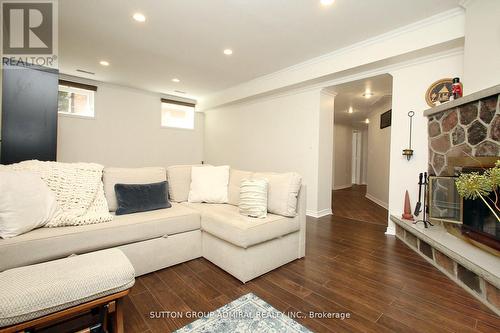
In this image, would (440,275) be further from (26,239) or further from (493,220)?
(26,239)

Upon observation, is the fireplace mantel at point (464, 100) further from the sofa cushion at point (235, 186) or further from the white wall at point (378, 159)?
the sofa cushion at point (235, 186)

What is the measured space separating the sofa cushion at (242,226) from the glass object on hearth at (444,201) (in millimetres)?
1654

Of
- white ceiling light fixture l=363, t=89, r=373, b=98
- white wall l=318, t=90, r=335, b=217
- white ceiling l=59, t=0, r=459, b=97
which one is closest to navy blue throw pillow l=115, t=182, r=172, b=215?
white ceiling l=59, t=0, r=459, b=97

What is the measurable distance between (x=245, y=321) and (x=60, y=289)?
102 centimetres

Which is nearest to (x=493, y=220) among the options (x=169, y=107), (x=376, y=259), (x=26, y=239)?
(x=376, y=259)

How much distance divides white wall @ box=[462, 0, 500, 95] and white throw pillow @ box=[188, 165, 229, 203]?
9.08 feet

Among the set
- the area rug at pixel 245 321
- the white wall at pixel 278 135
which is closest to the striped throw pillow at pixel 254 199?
the area rug at pixel 245 321

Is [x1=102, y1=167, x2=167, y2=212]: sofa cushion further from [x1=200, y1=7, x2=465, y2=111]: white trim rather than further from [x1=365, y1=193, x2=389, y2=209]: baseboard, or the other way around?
[x1=365, y1=193, x2=389, y2=209]: baseboard

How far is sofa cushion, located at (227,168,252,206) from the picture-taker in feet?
8.61

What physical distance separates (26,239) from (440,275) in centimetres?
329

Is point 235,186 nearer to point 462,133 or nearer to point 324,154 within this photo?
point 324,154

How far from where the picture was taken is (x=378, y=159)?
5438 millimetres

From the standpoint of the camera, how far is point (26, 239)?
149 centimetres

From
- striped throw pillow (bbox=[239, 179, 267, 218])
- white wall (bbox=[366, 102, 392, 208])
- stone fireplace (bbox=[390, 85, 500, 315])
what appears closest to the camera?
stone fireplace (bbox=[390, 85, 500, 315])
